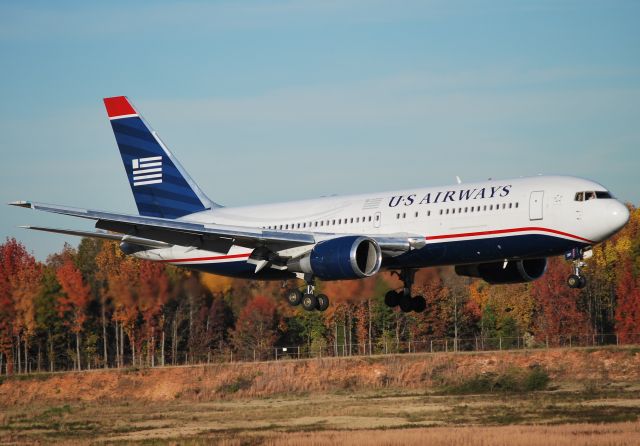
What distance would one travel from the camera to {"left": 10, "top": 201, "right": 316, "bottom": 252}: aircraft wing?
174 ft

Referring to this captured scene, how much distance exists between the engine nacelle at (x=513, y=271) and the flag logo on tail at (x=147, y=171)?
1741cm

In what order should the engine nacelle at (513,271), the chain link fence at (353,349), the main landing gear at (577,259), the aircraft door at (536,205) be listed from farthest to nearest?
1. the chain link fence at (353,349)
2. the engine nacelle at (513,271)
3. the main landing gear at (577,259)
4. the aircraft door at (536,205)

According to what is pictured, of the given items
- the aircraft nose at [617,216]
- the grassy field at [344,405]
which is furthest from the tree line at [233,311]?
the aircraft nose at [617,216]

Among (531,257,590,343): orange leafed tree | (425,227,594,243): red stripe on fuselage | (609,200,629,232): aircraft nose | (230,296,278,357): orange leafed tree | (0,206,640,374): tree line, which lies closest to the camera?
(609,200,629,232): aircraft nose

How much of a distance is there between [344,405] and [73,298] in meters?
18.0

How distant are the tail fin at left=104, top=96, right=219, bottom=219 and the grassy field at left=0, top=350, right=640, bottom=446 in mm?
11706

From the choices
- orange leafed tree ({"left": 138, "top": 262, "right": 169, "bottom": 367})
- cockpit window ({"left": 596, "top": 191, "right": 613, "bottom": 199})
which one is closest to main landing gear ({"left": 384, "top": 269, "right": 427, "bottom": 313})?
cockpit window ({"left": 596, "top": 191, "right": 613, "bottom": 199})

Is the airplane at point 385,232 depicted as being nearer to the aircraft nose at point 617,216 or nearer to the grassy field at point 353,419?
the aircraft nose at point 617,216

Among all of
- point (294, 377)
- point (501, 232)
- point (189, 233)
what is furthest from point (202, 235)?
point (294, 377)

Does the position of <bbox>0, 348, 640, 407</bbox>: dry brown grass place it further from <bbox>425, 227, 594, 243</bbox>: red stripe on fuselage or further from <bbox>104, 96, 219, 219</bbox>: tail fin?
<bbox>425, 227, 594, 243</bbox>: red stripe on fuselage

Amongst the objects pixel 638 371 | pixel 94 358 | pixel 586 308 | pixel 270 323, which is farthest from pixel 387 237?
pixel 586 308

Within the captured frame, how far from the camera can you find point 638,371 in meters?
78.4

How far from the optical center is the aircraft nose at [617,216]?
160 ft

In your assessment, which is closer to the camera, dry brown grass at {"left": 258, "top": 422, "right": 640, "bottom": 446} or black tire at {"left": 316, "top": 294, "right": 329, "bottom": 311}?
dry brown grass at {"left": 258, "top": 422, "right": 640, "bottom": 446}
